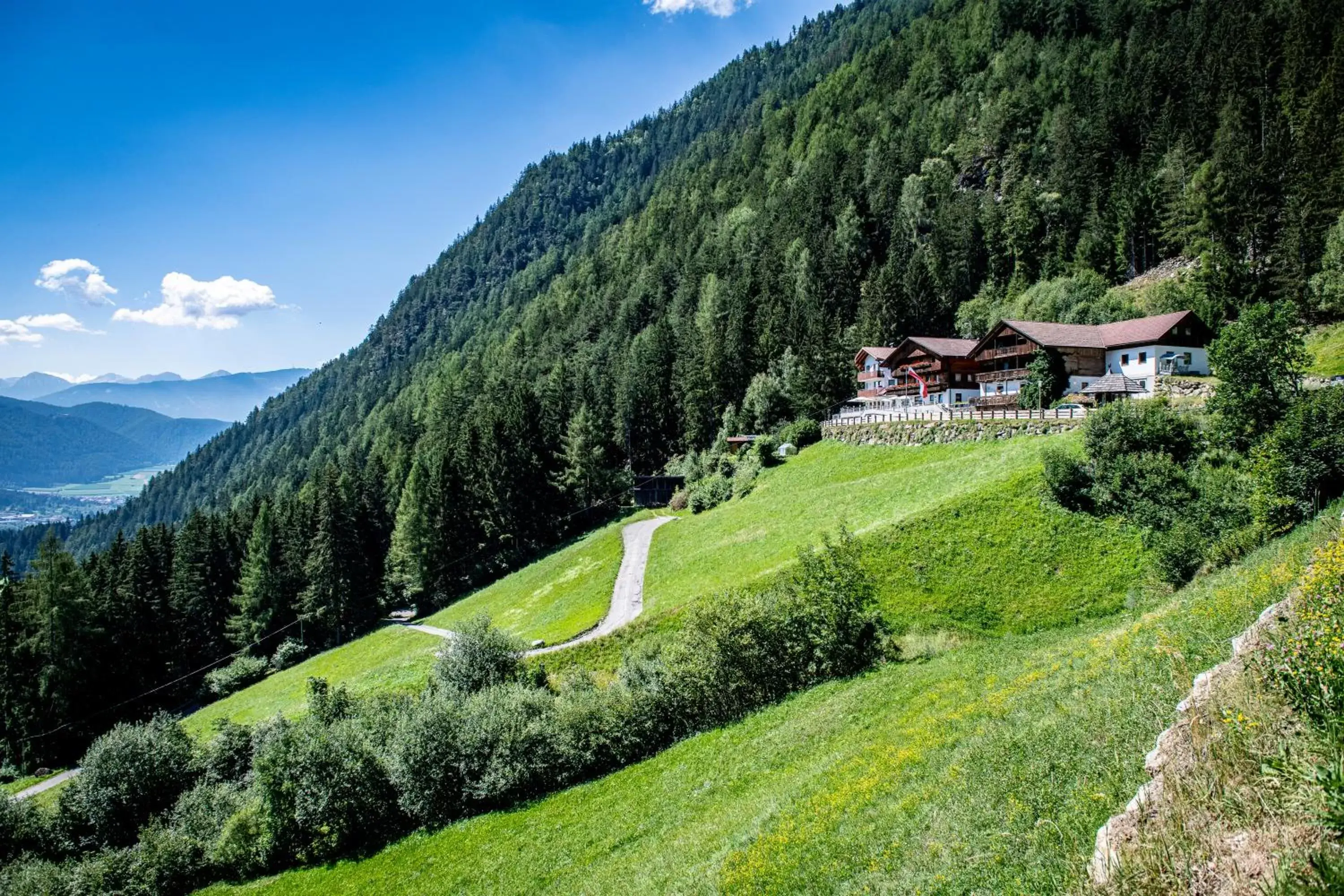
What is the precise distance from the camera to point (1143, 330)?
57.6 m

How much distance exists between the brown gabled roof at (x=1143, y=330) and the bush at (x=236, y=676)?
88385 millimetres

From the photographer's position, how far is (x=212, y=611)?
7706 centimetres

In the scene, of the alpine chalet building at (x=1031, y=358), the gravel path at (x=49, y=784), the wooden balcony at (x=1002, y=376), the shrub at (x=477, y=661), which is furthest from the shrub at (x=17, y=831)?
the wooden balcony at (x=1002, y=376)

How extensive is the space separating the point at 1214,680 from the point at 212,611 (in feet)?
308

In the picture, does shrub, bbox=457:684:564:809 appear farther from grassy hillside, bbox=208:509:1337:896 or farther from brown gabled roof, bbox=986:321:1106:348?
brown gabled roof, bbox=986:321:1106:348

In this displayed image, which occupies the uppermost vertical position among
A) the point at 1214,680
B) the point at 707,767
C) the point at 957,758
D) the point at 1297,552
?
the point at 1214,680

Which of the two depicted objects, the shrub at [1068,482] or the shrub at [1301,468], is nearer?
the shrub at [1301,468]

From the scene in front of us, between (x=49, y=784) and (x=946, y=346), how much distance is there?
3660 inches

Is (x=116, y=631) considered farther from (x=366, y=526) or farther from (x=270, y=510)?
(x=366, y=526)

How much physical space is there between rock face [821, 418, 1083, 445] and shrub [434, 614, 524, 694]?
37502mm

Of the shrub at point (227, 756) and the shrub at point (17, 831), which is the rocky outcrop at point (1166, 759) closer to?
the shrub at point (227, 756)

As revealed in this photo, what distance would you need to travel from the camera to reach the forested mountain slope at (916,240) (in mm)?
75875

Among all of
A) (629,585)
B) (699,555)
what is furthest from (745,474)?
(629,585)

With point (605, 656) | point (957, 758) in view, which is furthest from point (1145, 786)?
point (605, 656)
